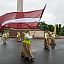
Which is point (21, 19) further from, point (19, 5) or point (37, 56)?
point (19, 5)

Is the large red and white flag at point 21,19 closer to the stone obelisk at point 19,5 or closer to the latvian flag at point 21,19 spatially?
the latvian flag at point 21,19

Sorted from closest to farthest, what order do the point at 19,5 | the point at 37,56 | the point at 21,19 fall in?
the point at 21,19 → the point at 37,56 → the point at 19,5

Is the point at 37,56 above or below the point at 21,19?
below

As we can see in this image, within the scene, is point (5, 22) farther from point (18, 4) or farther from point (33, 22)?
point (18, 4)

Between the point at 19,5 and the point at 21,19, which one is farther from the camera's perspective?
the point at 19,5

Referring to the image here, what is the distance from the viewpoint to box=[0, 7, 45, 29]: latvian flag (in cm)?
966

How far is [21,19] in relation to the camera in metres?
9.99

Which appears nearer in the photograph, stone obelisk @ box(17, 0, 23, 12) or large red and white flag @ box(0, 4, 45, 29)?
large red and white flag @ box(0, 4, 45, 29)

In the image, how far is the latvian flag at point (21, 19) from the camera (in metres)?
9.66

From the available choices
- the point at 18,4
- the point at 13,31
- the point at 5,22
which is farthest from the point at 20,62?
the point at 18,4

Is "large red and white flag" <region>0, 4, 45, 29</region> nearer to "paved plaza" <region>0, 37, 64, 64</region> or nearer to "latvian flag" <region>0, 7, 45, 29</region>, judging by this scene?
"latvian flag" <region>0, 7, 45, 29</region>

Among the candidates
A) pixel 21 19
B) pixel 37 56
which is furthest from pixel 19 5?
pixel 21 19

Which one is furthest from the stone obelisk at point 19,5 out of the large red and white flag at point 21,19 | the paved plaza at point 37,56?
the large red and white flag at point 21,19

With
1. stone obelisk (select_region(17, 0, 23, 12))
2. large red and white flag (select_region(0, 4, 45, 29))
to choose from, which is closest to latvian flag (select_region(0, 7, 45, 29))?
large red and white flag (select_region(0, 4, 45, 29))
